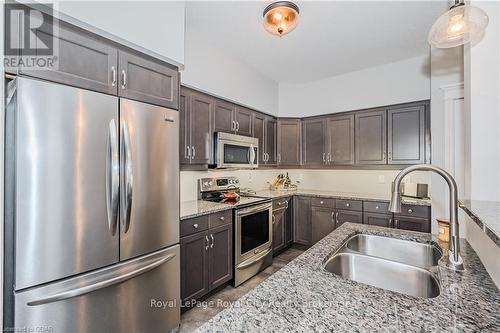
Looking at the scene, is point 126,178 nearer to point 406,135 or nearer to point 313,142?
point 313,142

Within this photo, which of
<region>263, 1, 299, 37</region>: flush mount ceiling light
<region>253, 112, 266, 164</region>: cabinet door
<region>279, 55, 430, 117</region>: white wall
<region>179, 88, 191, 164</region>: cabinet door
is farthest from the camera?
<region>253, 112, 266, 164</region>: cabinet door

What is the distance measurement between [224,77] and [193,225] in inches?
75.4

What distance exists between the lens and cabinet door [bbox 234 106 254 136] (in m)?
3.19

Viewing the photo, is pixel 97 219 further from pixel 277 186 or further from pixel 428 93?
pixel 428 93

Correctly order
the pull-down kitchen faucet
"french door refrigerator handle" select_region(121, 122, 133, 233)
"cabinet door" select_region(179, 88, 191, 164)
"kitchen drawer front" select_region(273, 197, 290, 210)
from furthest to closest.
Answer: "kitchen drawer front" select_region(273, 197, 290, 210) → "cabinet door" select_region(179, 88, 191, 164) → "french door refrigerator handle" select_region(121, 122, 133, 233) → the pull-down kitchen faucet

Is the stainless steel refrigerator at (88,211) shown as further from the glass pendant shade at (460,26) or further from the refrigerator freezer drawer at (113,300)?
the glass pendant shade at (460,26)

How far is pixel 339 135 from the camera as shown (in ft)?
12.1

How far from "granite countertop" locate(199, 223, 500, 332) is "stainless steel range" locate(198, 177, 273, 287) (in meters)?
1.69

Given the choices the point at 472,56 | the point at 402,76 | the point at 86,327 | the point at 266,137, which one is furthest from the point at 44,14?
the point at 402,76

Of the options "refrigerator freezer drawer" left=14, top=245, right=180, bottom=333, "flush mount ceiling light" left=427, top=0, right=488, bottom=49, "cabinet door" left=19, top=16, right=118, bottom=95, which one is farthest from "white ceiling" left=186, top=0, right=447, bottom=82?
"refrigerator freezer drawer" left=14, top=245, right=180, bottom=333

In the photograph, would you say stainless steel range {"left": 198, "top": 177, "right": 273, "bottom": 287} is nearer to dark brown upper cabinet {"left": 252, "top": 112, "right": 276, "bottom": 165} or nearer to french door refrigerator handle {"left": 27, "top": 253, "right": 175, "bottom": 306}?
dark brown upper cabinet {"left": 252, "top": 112, "right": 276, "bottom": 165}

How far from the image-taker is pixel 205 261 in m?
A: 2.26

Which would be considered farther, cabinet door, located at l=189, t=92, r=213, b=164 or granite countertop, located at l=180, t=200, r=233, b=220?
cabinet door, located at l=189, t=92, r=213, b=164

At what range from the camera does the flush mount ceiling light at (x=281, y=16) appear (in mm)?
1941
